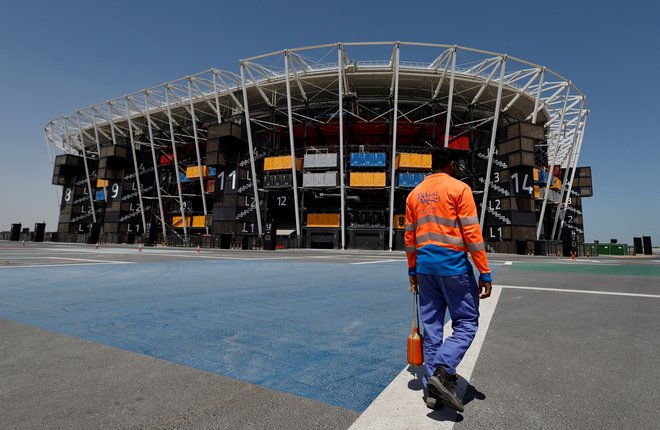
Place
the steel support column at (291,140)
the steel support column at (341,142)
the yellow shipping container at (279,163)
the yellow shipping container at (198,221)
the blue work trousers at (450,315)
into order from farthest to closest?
the yellow shipping container at (198,221), the yellow shipping container at (279,163), the steel support column at (291,140), the steel support column at (341,142), the blue work trousers at (450,315)

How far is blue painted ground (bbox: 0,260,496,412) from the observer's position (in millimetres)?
2400

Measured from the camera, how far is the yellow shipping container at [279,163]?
127ft

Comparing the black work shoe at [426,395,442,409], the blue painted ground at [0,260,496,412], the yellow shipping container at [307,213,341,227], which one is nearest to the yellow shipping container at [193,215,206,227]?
the yellow shipping container at [307,213,341,227]

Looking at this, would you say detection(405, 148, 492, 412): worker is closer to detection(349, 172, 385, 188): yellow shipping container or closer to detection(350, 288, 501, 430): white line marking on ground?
detection(350, 288, 501, 430): white line marking on ground

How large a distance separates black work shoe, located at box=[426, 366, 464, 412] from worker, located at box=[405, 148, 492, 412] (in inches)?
1.1

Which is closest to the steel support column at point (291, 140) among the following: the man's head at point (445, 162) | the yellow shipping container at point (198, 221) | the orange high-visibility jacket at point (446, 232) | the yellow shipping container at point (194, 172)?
the yellow shipping container at point (194, 172)

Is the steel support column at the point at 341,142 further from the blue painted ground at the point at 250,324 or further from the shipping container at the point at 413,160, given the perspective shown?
the blue painted ground at the point at 250,324

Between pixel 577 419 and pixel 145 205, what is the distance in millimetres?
61812

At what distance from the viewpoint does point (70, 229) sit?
195 ft

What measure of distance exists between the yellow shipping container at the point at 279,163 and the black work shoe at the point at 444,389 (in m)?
37.7

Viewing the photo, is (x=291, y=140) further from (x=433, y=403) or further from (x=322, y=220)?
(x=433, y=403)

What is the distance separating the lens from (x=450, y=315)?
2.31 meters

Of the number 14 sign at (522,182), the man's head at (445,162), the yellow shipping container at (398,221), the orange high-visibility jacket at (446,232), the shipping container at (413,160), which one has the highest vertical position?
the shipping container at (413,160)

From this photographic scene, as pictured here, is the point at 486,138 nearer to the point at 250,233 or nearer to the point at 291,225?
the point at 291,225
